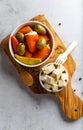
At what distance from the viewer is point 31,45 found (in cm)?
93

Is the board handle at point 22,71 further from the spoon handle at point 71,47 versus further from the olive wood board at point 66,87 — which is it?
the spoon handle at point 71,47

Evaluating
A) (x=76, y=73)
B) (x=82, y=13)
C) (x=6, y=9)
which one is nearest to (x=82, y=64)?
(x=76, y=73)

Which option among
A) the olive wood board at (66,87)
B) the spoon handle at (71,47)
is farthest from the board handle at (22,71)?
the spoon handle at (71,47)

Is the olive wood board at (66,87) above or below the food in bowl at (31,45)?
below

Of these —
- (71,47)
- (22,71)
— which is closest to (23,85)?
(22,71)

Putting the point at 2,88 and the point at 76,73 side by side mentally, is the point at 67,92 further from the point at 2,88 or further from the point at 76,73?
the point at 2,88

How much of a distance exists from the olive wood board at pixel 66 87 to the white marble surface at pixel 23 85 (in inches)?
0.6

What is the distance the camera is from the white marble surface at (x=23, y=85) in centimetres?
96

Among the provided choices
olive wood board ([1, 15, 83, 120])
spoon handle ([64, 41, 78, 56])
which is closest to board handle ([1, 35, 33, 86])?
olive wood board ([1, 15, 83, 120])

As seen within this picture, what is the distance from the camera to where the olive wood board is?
0.95m

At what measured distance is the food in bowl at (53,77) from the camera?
0.92 metres

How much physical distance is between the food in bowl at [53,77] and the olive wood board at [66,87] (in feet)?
0.08

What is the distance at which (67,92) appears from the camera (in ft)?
3.14

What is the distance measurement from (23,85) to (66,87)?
0.11 m
